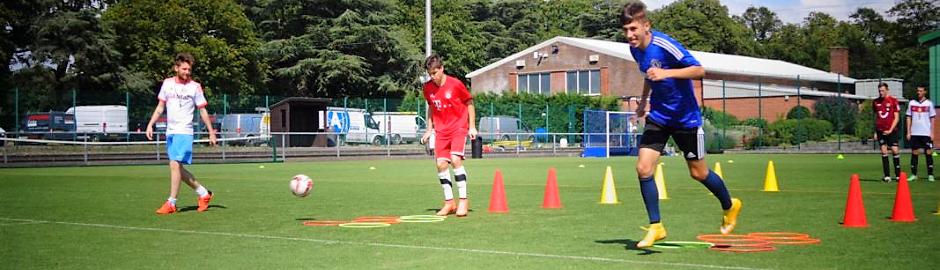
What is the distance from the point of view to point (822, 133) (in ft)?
162

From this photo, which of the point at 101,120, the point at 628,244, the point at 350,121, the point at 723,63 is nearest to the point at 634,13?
the point at 628,244

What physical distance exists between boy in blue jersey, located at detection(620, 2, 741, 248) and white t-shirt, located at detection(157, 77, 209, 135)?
5888 millimetres

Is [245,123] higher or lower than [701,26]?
lower

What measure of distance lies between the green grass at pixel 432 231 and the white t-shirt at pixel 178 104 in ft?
3.50

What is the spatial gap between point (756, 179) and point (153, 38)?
51.5 meters

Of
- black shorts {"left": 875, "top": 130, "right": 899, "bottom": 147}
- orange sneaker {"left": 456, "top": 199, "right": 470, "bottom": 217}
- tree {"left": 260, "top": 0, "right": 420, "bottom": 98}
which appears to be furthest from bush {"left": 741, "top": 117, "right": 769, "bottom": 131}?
orange sneaker {"left": 456, "top": 199, "right": 470, "bottom": 217}

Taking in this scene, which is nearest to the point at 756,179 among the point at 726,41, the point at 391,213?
the point at 391,213

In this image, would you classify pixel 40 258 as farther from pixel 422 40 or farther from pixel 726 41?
pixel 726 41

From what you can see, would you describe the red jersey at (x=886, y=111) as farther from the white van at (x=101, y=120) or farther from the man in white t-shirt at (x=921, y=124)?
the white van at (x=101, y=120)

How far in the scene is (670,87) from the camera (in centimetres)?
822

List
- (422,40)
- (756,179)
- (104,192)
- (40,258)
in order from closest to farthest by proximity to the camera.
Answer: (40,258), (104,192), (756,179), (422,40)

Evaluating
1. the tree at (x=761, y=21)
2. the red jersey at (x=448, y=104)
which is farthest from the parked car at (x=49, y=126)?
the tree at (x=761, y=21)

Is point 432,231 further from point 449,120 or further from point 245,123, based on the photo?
point 245,123

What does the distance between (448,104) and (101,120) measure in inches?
1135
